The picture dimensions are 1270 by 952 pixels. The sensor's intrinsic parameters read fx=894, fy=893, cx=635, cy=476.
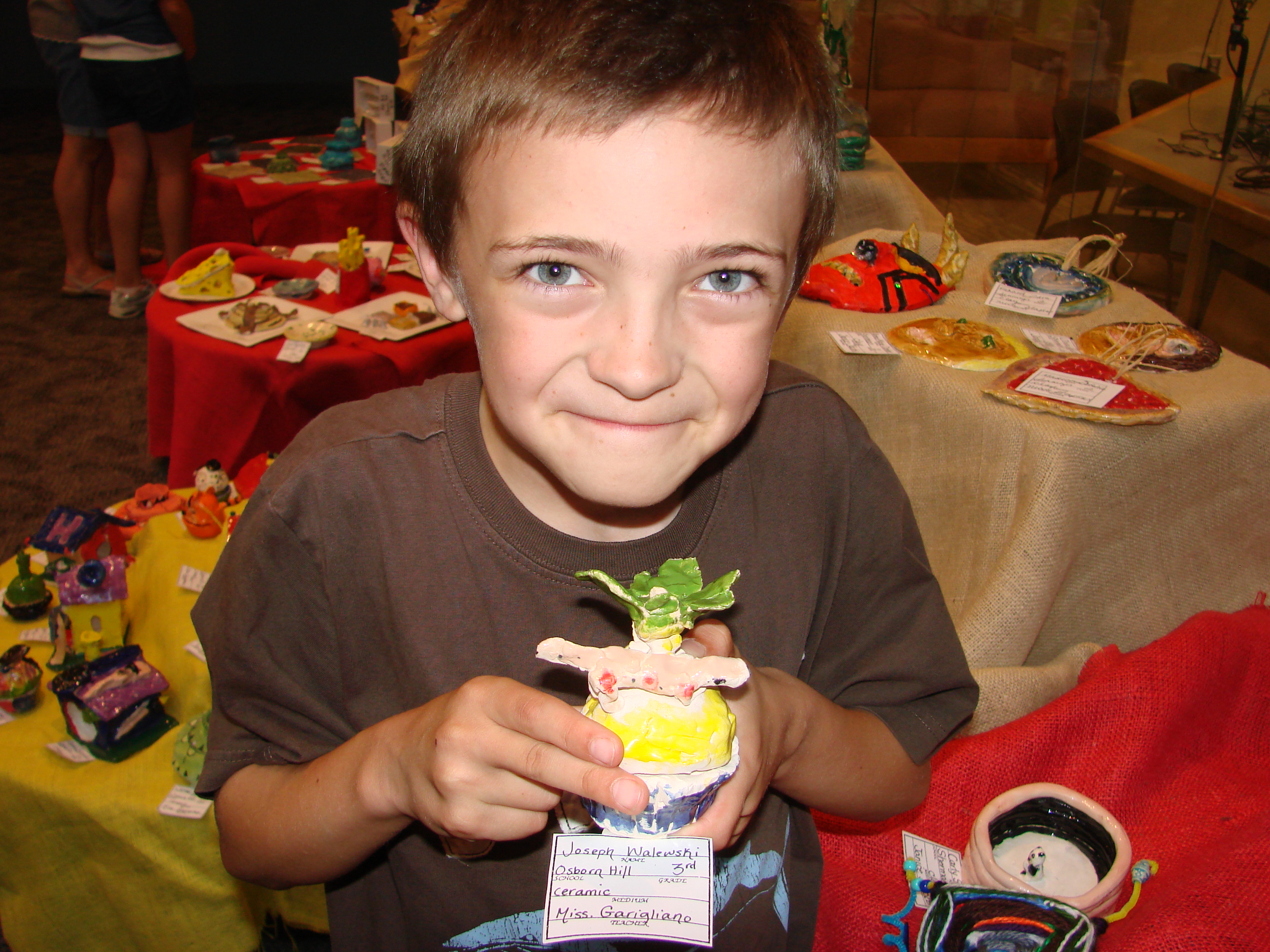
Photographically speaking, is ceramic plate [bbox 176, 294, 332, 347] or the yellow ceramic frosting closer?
the yellow ceramic frosting

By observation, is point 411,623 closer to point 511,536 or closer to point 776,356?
point 511,536

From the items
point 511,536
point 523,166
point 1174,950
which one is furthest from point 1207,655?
point 523,166

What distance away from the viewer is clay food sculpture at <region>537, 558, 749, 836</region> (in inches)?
25.5

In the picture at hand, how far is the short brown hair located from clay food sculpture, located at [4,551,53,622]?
1442 mm

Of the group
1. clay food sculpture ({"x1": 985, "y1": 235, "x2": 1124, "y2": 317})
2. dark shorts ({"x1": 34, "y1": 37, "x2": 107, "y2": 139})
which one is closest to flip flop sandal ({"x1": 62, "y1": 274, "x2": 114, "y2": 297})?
dark shorts ({"x1": 34, "y1": 37, "x2": 107, "y2": 139})

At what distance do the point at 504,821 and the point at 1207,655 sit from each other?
1427mm

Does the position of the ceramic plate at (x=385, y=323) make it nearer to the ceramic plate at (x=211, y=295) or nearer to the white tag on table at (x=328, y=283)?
the white tag on table at (x=328, y=283)

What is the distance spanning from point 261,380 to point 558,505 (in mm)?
1775

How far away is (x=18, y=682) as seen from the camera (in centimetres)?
158

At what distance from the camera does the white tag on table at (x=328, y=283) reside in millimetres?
2807

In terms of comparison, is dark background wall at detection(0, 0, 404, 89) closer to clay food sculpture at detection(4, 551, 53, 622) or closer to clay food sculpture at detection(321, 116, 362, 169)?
clay food sculpture at detection(321, 116, 362, 169)

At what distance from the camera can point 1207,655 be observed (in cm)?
158

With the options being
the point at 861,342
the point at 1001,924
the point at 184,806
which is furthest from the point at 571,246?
the point at 861,342

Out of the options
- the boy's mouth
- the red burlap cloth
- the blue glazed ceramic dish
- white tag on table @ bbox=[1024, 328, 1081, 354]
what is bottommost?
the red burlap cloth
